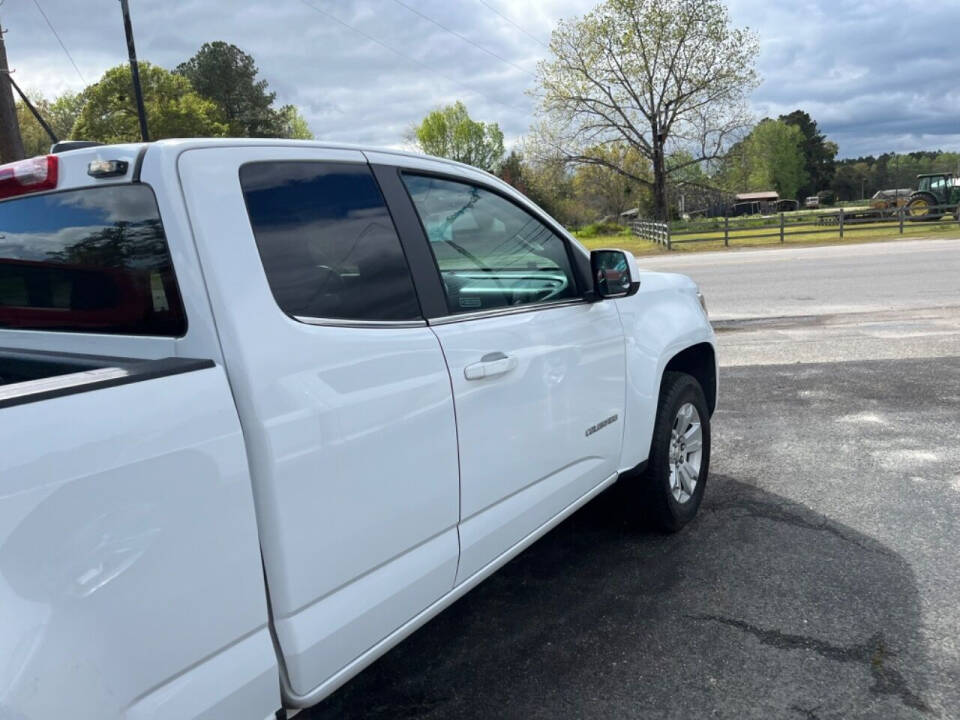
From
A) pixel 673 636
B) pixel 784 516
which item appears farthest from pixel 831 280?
pixel 673 636

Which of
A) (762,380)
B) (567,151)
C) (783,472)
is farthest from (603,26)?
(783,472)

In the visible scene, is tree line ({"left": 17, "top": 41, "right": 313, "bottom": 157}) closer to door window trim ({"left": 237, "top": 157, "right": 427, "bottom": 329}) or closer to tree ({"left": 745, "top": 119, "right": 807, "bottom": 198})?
door window trim ({"left": 237, "top": 157, "right": 427, "bottom": 329})

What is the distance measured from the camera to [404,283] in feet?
8.07

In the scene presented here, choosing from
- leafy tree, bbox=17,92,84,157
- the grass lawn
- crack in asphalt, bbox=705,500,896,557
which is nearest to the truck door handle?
crack in asphalt, bbox=705,500,896,557

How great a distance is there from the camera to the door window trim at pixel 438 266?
258 cm

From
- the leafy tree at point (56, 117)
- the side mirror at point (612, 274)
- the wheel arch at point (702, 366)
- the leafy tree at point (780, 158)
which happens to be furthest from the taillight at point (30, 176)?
the leafy tree at point (780, 158)

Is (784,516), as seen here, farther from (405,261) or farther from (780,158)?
(780,158)

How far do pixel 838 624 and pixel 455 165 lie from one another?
235 centimetres

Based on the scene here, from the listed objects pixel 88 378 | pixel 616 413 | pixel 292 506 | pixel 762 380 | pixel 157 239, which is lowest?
pixel 762 380

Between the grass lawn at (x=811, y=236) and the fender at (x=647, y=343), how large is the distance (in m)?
25.6

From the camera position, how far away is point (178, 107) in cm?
4528

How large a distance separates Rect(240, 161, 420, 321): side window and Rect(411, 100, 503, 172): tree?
271 feet

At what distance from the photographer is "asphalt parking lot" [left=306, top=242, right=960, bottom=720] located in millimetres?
2732

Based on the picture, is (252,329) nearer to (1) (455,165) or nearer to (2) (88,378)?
(2) (88,378)
